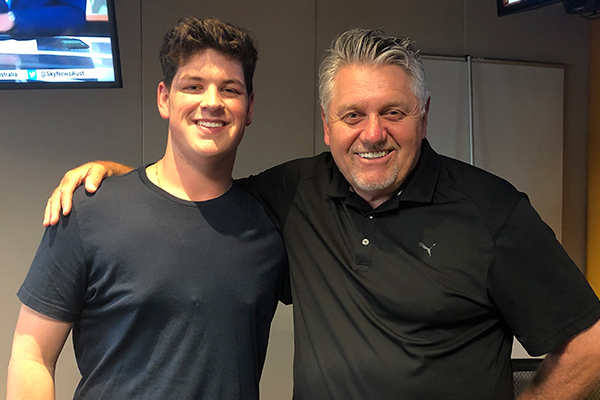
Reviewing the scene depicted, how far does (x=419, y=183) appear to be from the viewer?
1.41m

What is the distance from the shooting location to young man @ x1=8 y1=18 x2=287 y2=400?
4.14 feet

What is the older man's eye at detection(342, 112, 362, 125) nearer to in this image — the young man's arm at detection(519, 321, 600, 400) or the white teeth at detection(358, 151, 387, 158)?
the white teeth at detection(358, 151, 387, 158)

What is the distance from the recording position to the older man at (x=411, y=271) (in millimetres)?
1263

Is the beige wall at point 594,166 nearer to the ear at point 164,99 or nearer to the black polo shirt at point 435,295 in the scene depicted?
the black polo shirt at point 435,295

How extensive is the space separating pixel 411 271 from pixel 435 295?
3.6 inches

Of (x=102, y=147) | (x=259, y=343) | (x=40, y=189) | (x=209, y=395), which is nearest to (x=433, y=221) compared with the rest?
(x=259, y=343)

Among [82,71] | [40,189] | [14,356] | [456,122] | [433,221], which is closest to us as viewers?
[14,356]

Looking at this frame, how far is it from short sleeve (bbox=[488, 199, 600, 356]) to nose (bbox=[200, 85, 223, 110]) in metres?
0.88

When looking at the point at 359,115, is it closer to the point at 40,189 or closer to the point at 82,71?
the point at 82,71

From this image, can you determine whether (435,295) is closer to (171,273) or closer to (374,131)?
(374,131)

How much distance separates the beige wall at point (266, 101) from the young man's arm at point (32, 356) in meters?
1.69

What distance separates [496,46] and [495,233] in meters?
2.53

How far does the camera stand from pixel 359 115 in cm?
143

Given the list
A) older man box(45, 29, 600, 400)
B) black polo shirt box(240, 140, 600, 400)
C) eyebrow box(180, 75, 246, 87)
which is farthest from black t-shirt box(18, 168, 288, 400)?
eyebrow box(180, 75, 246, 87)
